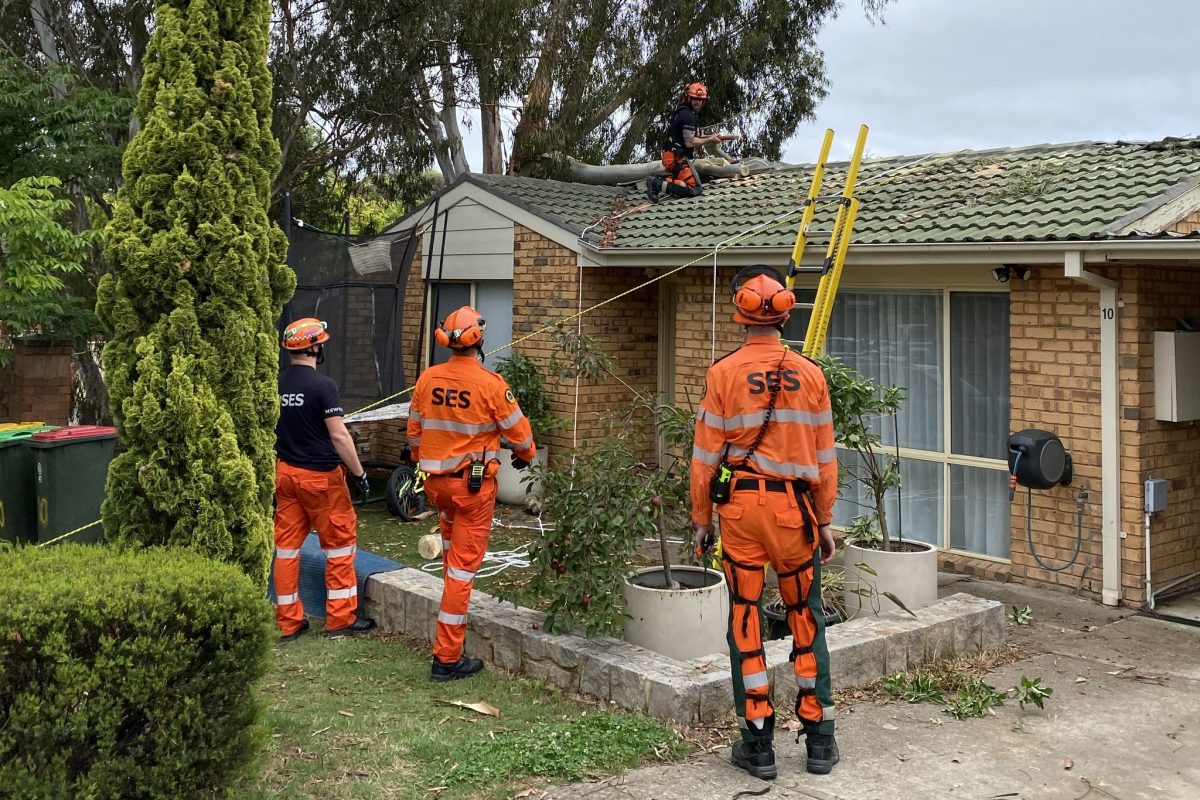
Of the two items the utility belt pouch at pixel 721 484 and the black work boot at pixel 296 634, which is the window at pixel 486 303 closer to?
the black work boot at pixel 296 634

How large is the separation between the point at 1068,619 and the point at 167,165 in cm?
594

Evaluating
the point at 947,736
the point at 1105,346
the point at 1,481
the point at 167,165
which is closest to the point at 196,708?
the point at 167,165

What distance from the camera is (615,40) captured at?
20.5m

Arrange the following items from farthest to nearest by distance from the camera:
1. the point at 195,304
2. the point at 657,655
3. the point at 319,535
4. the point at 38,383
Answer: the point at 38,383 < the point at 319,535 < the point at 657,655 < the point at 195,304

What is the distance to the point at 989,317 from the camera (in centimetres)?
859

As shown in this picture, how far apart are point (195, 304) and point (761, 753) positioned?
3.03m

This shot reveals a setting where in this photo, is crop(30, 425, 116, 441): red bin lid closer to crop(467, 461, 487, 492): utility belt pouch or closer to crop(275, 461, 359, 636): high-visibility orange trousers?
crop(275, 461, 359, 636): high-visibility orange trousers

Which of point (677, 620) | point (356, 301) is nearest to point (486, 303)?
point (356, 301)

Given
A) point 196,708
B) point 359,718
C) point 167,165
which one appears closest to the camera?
point 196,708

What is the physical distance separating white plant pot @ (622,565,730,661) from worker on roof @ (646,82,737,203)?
716 centimetres

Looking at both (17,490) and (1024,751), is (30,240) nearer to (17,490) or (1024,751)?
(17,490)

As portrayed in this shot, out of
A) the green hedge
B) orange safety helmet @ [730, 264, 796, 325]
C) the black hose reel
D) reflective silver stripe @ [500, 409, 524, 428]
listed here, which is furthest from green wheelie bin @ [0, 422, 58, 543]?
the black hose reel

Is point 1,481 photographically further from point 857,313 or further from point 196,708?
point 857,313

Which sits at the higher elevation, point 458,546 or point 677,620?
point 458,546
